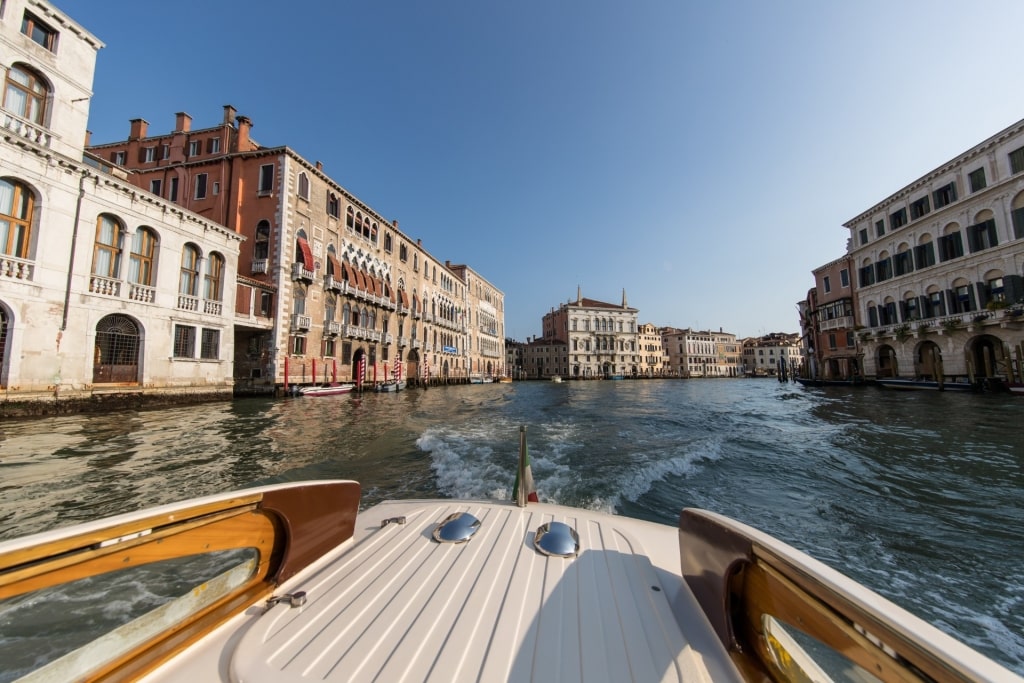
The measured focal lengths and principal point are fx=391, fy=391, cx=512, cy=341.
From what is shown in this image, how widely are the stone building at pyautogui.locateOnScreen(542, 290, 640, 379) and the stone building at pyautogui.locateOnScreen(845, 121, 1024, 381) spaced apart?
142 ft

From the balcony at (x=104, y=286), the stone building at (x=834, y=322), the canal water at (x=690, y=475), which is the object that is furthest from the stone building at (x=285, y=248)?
the stone building at (x=834, y=322)

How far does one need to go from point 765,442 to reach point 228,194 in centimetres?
2411

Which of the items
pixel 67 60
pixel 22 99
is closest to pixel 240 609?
pixel 22 99

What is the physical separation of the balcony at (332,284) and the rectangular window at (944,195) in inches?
1206

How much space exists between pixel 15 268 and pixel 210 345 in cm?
581

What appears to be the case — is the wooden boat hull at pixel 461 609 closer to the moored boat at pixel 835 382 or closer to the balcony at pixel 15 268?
the balcony at pixel 15 268

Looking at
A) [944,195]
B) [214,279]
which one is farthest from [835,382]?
[214,279]

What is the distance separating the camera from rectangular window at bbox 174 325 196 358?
1329cm

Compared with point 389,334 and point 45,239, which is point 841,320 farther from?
point 45,239

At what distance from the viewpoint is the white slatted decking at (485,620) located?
118 centimetres

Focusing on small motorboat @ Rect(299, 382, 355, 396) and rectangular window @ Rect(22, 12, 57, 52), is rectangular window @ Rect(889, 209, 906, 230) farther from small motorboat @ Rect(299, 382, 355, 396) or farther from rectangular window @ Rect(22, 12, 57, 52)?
rectangular window @ Rect(22, 12, 57, 52)

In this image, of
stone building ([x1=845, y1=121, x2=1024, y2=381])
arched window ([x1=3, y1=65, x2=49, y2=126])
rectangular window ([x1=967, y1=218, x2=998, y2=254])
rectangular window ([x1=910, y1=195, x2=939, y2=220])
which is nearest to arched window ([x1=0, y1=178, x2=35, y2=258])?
arched window ([x1=3, y1=65, x2=49, y2=126])

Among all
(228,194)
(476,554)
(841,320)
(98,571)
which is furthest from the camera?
(841,320)

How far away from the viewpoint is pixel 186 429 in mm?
7773
